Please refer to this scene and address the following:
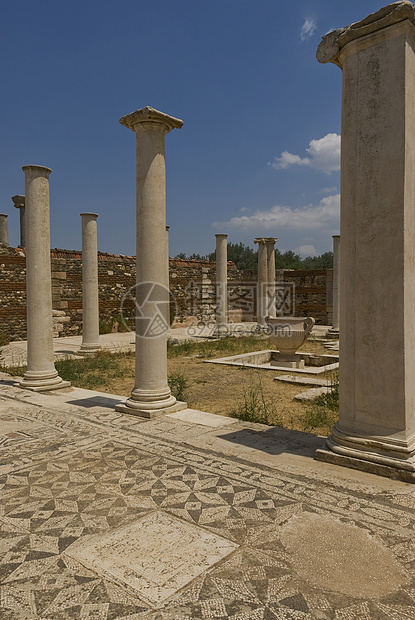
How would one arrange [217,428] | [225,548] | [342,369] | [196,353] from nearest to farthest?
[225,548] < [342,369] < [217,428] < [196,353]

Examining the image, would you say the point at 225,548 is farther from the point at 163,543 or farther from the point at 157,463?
the point at 157,463

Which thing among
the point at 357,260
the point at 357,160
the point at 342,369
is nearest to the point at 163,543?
the point at 342,369

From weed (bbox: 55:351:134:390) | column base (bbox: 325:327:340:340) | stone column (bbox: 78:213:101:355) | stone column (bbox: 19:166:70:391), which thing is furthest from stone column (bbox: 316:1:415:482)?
column base (bbox: 325:327:340:340)

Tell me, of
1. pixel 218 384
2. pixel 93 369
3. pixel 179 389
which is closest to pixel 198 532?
pixel 179 389

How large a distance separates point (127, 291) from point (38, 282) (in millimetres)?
11381

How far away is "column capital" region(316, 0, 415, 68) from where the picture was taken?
10.5 ft

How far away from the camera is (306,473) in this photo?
3.43m

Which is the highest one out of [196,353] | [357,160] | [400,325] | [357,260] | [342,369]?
[357,160]

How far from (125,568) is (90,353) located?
31.0 ft

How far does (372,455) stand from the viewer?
3.41m

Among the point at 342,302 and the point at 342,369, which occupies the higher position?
the point at 342,302

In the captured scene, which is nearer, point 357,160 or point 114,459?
point 357,160

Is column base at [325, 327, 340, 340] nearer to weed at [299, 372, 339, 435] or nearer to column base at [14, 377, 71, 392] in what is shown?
weed at [299, 372, 339, 435]

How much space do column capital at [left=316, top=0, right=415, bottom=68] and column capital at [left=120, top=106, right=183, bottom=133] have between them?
2.11 metres
